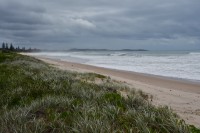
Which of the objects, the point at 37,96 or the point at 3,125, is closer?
the point at 3,125

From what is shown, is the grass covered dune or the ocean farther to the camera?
the ocean

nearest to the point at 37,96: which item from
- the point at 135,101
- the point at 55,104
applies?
the point at 55,104

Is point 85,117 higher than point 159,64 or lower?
higher

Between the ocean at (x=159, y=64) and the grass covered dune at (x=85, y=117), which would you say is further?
the ocean at (x=159, y=64)

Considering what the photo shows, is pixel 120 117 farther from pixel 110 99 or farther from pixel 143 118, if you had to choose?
pixel 110 99

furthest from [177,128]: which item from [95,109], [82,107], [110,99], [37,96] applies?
[37,96]

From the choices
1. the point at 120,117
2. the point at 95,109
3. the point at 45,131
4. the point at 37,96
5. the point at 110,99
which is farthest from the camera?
the point at 37,96

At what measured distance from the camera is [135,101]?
22.8 feet

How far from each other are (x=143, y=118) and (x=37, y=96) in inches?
128

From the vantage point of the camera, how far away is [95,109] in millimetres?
5645

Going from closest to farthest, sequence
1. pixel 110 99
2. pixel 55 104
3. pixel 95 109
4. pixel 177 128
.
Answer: pixel 177 128 → pixel 95 109 → pixel 55 104 → pixel 110 99

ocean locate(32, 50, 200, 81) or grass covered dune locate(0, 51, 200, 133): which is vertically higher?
grass covered dune locate(0, 51, 200, 133)

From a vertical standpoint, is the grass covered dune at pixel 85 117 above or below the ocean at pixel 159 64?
above

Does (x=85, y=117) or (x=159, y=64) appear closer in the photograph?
(x=85, y=117)
